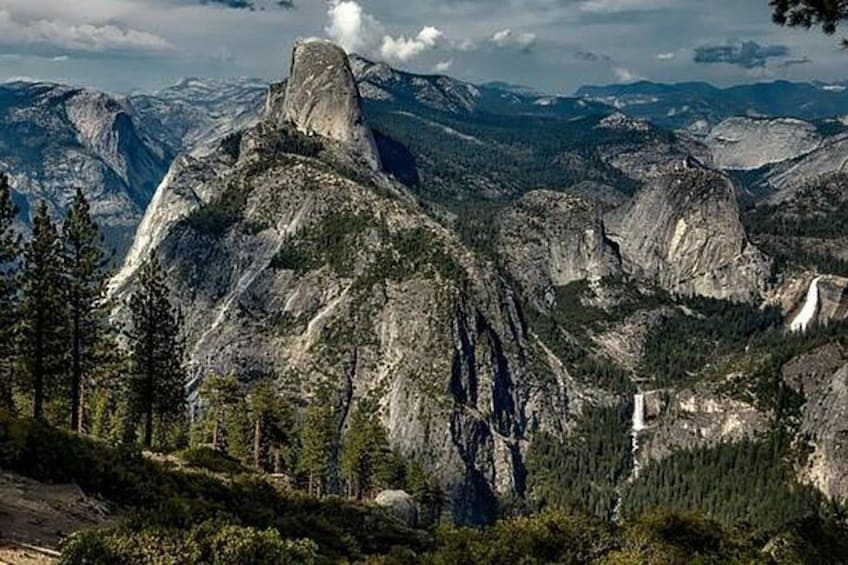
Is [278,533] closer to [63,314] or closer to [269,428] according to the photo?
[63,314]

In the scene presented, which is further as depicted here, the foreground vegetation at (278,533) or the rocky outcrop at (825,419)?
the rocky outcrop at (825,419)

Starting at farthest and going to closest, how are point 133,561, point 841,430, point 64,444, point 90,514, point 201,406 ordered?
point 201,406
point 841,430
point 64,444
point 90,514
point 133,561

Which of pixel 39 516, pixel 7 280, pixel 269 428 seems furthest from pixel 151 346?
→ pixel 39 516

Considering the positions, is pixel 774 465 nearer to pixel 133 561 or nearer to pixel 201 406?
pixel 201 406

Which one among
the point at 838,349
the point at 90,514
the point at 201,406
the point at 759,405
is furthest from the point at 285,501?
the point at 838,349

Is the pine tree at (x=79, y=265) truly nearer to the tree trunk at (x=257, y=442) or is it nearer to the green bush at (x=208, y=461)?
the green bush at (x=208, y=461)

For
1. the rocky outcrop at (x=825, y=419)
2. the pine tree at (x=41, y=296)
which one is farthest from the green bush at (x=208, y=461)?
the rocky outcrop at (x=825, y=419)

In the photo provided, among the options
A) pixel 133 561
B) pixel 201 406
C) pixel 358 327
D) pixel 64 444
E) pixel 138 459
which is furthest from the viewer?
pixel 358 327
